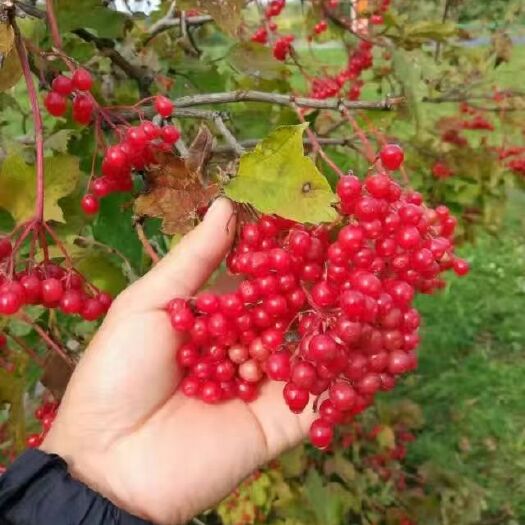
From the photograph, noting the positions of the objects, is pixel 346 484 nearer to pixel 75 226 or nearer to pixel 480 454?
pixel 480 454

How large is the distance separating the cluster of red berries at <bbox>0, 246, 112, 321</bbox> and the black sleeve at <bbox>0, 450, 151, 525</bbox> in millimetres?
255

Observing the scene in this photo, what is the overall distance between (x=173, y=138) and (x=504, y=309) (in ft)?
12.7

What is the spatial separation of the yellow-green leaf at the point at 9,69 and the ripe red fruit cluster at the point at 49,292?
10.5 inches

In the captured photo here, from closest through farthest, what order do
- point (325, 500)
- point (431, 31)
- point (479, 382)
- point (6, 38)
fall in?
point (6, 38) → point (431, 31) → point (325, 500) → point (479, 382)

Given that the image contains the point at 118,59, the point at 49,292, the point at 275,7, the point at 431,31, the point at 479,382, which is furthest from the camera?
the point at 479,382

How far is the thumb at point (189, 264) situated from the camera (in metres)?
1.10

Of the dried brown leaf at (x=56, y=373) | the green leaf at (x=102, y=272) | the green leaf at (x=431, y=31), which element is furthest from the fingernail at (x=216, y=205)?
the green leaf at (x=431, y=31)

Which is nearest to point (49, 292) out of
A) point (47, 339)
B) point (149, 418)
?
point (47, 339)

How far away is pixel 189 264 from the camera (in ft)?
3.86

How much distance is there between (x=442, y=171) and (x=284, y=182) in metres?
1.80

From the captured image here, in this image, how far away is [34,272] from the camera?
1.12 m

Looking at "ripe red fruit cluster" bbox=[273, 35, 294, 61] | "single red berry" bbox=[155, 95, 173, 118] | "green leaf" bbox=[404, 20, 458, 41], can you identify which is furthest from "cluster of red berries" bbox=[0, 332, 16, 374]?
"green leaf" bbox=[404, 20, 458, 41]

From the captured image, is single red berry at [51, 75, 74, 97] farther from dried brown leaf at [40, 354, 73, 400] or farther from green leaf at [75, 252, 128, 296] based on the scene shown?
dried brown leaf at [40, 354, 73, 400]

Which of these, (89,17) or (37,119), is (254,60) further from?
(37,119)
